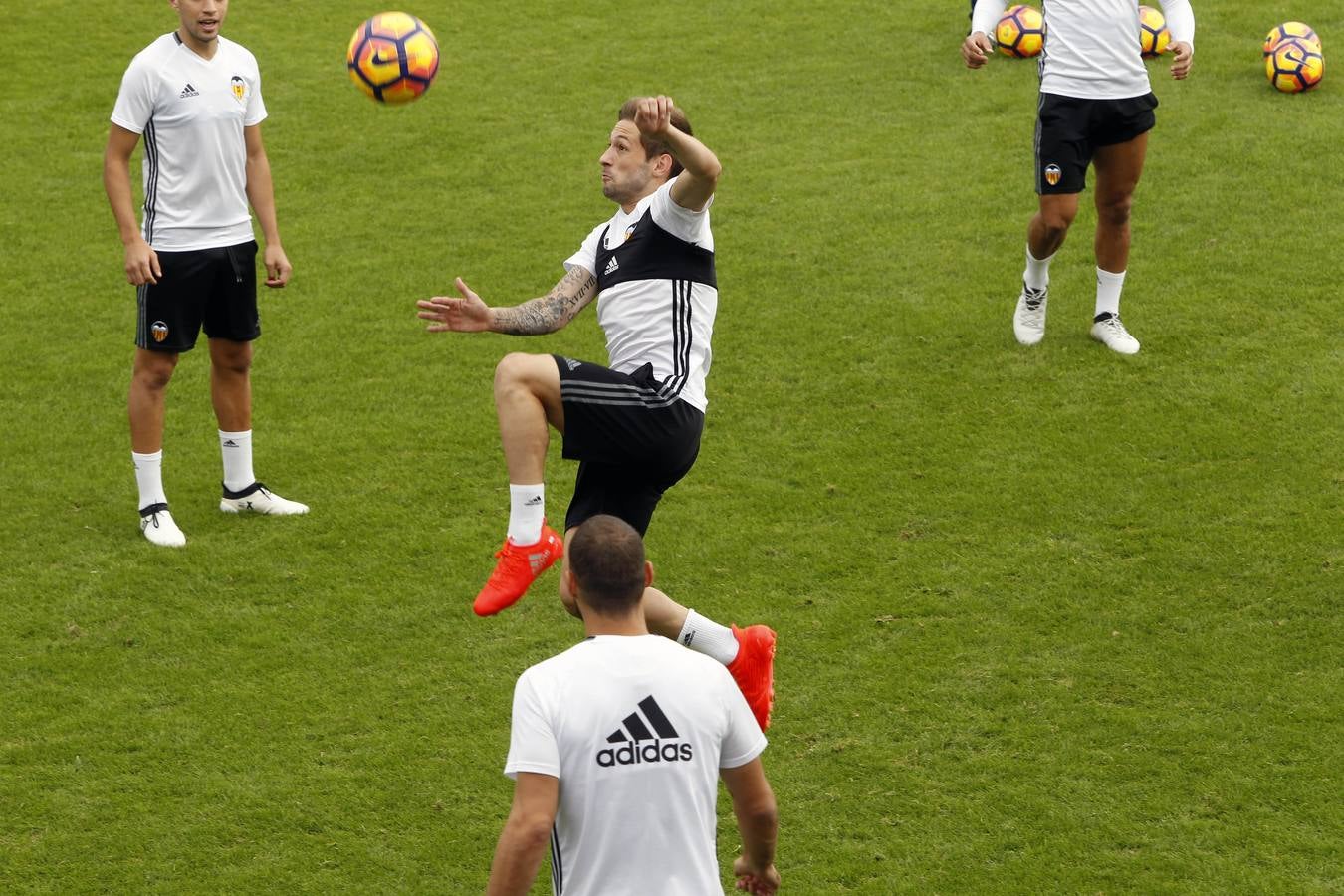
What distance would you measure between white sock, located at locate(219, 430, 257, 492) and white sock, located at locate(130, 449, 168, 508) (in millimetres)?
346

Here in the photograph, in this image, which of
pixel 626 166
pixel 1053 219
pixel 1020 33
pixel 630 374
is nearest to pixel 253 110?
pixel 626 166

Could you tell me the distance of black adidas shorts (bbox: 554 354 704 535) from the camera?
19.6 ft

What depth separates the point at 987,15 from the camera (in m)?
9.78

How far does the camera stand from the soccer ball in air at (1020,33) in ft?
50.2

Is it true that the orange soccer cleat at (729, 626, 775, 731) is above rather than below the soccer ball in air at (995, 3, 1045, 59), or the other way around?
below

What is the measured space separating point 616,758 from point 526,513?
6.48 ft

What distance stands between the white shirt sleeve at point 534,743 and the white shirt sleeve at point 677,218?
260cm

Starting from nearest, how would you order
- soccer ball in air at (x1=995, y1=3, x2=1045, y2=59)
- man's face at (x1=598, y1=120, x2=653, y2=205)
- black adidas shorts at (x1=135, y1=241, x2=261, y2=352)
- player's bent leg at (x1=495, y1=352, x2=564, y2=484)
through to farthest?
player's bent leg at (x1=495, y1=352, x2=564, y2=484), man's face at (x1=598, y1=120, x2=653, y2=205), black adidas shorts at (x1=135, y1=241, x2=261, y2=352), soccer ball in air at (x1=995, y1=3, x2=1045, y2=59)

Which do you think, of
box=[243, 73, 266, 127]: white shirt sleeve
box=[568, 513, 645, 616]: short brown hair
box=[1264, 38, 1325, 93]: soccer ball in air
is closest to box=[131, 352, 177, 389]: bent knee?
box=[243, 73, 266, 127]: white shirt sleeve

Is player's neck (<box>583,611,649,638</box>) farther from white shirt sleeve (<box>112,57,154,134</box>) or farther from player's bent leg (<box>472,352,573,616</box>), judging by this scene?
white shirt sleeve (<box>112,57,154,134</box>)

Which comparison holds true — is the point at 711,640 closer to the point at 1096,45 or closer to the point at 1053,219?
the point at 1053,219

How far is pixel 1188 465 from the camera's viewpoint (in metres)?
8.83

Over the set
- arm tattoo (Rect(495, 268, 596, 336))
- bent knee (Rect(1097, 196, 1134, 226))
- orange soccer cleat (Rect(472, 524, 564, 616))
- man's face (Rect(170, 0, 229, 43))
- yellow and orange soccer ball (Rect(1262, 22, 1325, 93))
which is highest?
man's face (Rect(170, 0, 229, 43))

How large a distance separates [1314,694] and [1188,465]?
2235 millimetres
